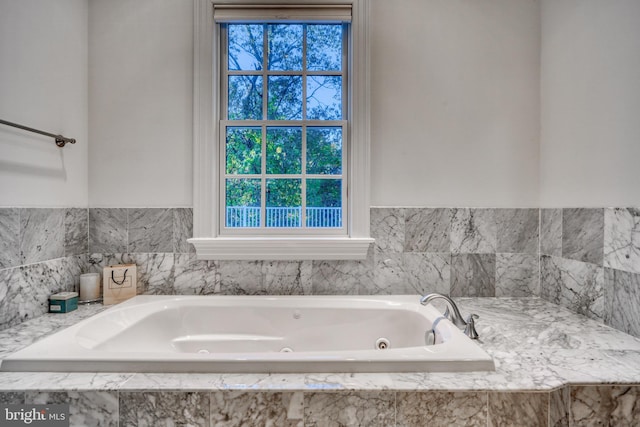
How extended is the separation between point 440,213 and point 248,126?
4.05ft

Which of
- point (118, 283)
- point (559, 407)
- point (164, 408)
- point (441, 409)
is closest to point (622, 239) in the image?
point (559, 407)

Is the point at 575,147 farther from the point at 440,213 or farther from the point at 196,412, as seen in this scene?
the point at 196,412

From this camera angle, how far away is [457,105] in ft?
5.87

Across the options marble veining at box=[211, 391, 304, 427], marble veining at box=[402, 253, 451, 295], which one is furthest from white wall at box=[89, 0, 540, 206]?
marble veining at box=[211, 391, 304, 427]

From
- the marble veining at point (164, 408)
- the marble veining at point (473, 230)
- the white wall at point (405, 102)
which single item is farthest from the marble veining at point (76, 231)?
the marble veining at point (473, 230)

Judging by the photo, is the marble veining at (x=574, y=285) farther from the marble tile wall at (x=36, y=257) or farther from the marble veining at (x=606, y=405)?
the marble tile wall at (x=36, y=257)

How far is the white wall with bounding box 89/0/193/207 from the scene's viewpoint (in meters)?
1.78

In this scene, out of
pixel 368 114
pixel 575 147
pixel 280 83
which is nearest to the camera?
pixel 575 147

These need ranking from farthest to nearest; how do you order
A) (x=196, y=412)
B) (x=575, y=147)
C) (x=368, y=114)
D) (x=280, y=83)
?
(x=280, y=83) < (x=368, y=114) < (x=575, y=147) < (x=196, y=412)

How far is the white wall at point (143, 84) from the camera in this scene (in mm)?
1779

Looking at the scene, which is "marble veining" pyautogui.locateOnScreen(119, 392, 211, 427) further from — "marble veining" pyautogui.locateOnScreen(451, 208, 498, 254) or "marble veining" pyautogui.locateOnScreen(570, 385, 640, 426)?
"marble veining" pyautogui.locateOnScreen(451, 208, 498, 254)

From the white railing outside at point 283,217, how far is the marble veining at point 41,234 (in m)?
0.83

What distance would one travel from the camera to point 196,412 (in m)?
0.86

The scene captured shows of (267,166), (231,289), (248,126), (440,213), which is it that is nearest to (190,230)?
(231,289)
